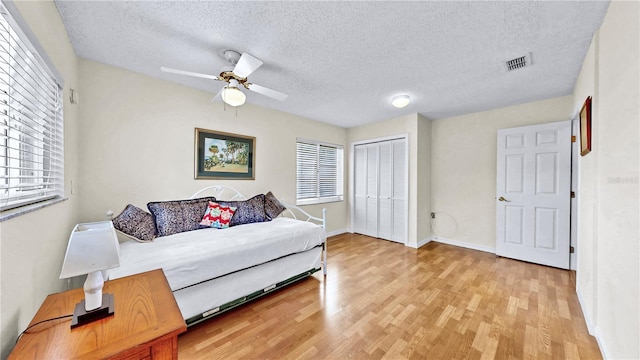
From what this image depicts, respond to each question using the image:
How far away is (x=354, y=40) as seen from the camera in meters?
1.89

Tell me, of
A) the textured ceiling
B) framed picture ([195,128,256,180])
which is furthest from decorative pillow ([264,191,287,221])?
the textured ceiling

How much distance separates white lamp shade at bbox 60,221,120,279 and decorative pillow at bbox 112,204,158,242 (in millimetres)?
1376

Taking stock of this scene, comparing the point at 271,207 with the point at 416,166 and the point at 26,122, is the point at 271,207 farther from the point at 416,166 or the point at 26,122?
the point at 416,166

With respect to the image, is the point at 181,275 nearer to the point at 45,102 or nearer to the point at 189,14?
the point at 45,102

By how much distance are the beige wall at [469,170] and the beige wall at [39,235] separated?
485 cm

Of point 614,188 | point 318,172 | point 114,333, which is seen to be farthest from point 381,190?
point 114,333

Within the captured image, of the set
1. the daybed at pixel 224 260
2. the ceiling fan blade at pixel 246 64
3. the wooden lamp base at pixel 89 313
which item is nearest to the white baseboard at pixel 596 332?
the daybed at pixel 224 260

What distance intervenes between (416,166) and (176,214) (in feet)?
11.8

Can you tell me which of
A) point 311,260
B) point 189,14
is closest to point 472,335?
point 311,260

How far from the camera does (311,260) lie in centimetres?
272

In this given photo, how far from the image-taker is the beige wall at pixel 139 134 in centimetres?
226

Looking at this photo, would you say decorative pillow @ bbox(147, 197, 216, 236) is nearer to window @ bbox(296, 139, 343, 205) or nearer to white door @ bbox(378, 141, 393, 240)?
window @ bbox(296, 139, 343, 205)

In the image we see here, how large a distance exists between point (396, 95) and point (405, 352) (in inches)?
111

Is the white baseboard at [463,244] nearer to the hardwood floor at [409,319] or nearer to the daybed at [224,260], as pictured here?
the hardwood floor at [409,319]
